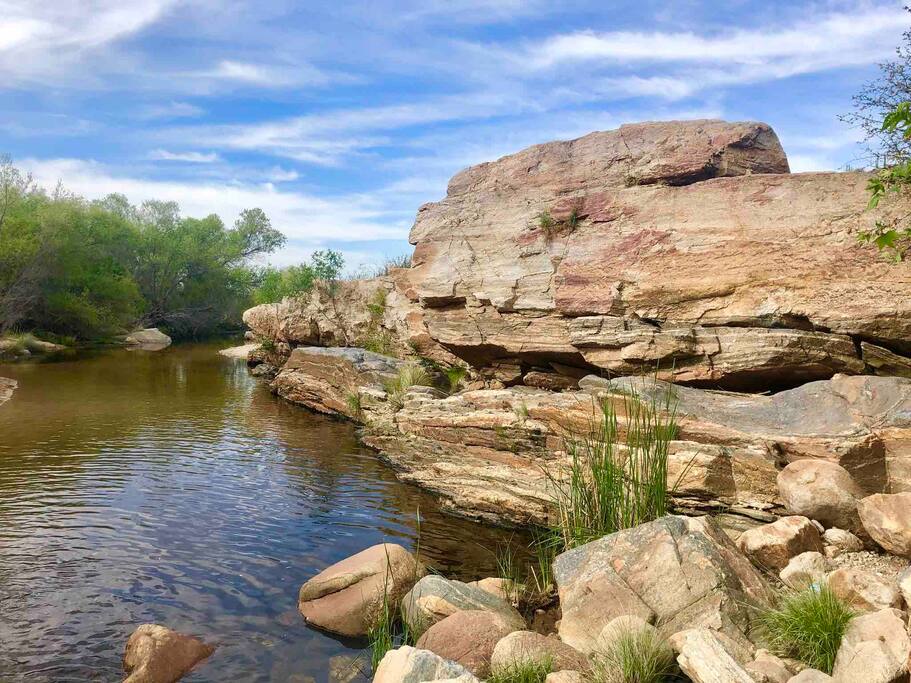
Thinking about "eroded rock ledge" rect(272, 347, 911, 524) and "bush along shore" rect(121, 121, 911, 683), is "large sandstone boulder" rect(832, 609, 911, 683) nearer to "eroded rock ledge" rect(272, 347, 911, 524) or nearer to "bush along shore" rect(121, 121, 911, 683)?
"bush along shore" rect(121, 121, 911, 683)

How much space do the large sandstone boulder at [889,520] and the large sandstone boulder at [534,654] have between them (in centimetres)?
308

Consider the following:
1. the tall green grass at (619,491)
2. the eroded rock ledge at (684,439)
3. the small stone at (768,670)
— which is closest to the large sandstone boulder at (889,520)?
the eroded rock ledge at (684,439)

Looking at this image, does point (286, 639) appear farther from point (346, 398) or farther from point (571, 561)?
point (346, 398)

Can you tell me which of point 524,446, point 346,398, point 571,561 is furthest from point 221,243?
point 571,561

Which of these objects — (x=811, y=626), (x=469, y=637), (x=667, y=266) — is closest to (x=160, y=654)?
(x=469, y=637)

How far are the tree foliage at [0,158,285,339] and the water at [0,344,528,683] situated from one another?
911 inches

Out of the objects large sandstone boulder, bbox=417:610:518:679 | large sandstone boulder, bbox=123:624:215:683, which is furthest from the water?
large sandstone boulder, bbox=417:610:518:679

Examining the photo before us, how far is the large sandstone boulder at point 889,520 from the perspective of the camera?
598 centimetres

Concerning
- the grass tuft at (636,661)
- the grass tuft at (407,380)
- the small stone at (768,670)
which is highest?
the grass tuft at (407,380)

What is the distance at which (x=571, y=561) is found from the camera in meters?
6.41

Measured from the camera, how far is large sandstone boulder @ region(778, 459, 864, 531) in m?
6.89

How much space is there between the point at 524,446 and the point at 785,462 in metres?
3.86

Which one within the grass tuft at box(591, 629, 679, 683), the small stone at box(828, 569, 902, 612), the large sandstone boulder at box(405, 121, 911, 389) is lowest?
the grass tuft at box(591, 629, 679, 683)

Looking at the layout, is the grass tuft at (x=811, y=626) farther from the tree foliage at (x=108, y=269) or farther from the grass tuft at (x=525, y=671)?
the tree foliage at (x=108, y=269)
